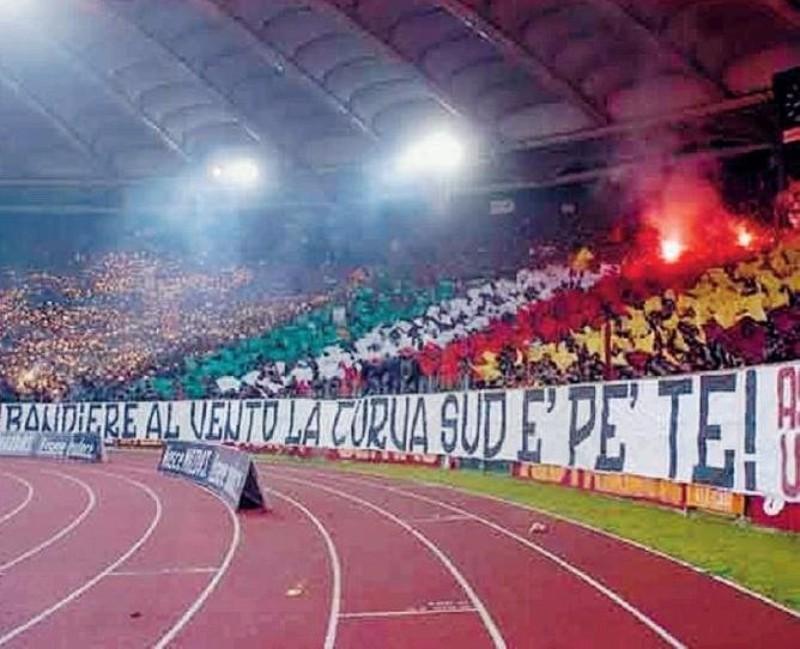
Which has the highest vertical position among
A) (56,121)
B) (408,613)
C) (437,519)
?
(56,121)

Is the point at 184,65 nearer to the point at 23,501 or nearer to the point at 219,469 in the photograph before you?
the point at 219,469

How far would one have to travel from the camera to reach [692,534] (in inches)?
424

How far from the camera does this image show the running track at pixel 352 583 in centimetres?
698

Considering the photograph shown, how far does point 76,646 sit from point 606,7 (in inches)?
791

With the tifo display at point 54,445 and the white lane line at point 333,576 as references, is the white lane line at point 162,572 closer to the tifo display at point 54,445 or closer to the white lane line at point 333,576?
the white lane line at point 333,576

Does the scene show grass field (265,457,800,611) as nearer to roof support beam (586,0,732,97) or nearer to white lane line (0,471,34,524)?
white lane line (0,471,34,524)

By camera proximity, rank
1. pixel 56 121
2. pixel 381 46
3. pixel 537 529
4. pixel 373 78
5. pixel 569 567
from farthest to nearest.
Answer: pixel 56 121, pixel 373 78, pixel 381 46, pixel 537 529, pixel 569 567

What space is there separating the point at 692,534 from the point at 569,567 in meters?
2.01

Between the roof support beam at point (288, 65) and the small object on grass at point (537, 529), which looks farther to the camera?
the roof support beam at point (288, 65)

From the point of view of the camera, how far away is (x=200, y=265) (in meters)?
40.9

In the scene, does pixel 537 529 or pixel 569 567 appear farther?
pixel 537 529

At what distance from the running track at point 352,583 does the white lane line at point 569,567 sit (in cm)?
2

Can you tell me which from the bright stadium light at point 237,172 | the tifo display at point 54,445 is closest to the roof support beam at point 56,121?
the bright stadium light at point 237,172

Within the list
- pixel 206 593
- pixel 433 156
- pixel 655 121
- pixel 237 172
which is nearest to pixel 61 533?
pixel 206 593
